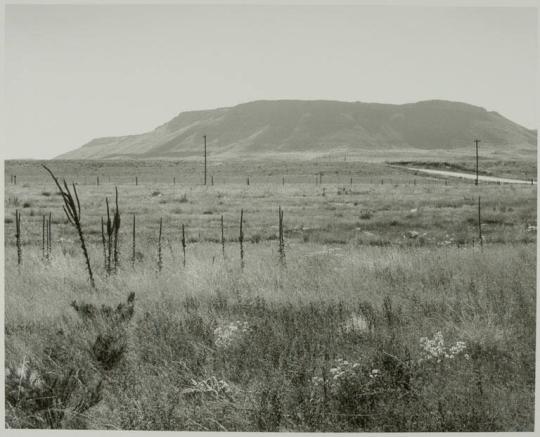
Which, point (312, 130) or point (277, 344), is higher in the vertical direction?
point (312, 130)

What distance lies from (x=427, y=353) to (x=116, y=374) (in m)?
2.62

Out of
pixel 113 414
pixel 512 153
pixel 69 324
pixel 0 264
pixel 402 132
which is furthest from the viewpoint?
pixel 402 132

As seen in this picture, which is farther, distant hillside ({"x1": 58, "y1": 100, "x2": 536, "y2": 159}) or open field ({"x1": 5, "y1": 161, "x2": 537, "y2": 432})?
distant hillside ({"x1": 58, "y1": 100, "x2": 536, "y2": 159})

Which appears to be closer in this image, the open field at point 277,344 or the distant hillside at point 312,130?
the open field at point 277,344

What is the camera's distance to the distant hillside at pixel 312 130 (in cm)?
12650

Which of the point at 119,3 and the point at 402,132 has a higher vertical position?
the point at 402,132

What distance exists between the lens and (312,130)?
136 meters

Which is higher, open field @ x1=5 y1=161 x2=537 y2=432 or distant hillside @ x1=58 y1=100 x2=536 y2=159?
distant hillside @ x1=58 y1=100 x2=536 y2=159

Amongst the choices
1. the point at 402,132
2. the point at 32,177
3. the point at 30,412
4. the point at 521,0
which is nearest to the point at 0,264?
the point at 30,412

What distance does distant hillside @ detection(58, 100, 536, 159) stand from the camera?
415ft

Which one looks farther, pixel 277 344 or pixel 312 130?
pixel 312 130

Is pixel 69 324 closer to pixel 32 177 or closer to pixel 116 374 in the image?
pixel 116 374

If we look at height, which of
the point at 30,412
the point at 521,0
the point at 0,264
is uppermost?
the point at 521,0

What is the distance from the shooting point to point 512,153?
79.9m
